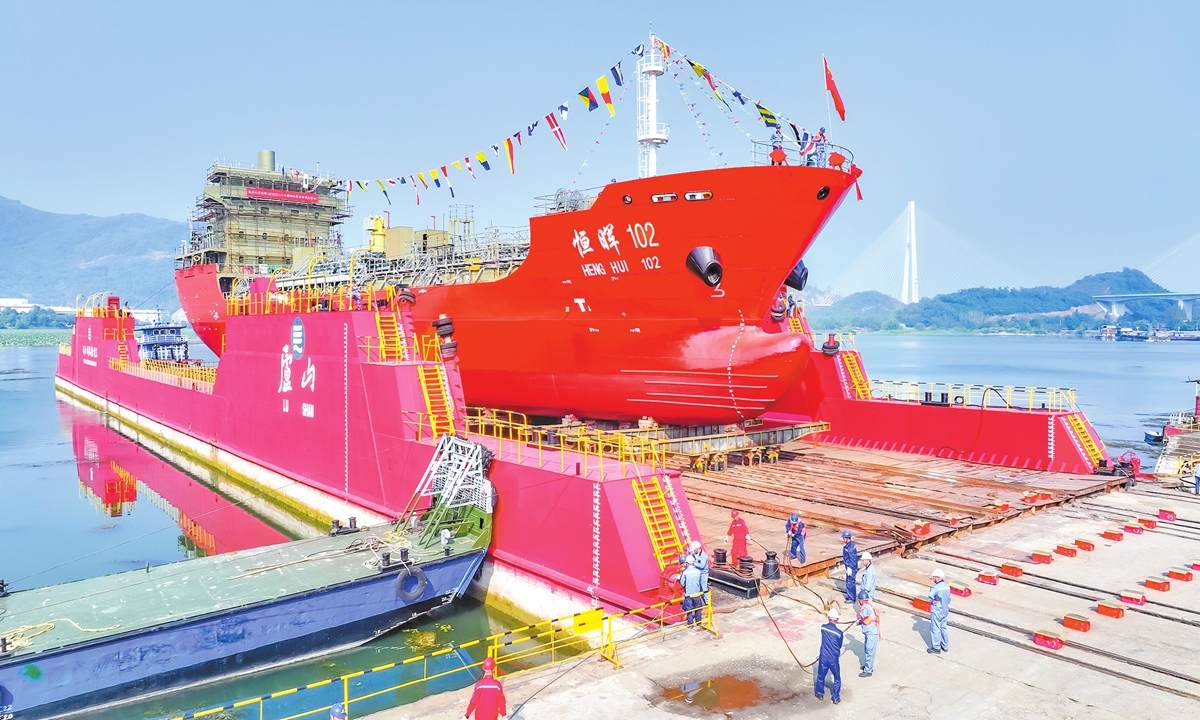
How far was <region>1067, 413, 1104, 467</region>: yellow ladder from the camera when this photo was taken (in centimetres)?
1912

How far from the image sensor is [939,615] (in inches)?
361

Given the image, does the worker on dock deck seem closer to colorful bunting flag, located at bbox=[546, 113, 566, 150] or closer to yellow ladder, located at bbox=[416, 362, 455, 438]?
yellow ladder, located at bbox=[416, 362, 455, 438]

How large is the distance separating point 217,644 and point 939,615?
9.90 metres

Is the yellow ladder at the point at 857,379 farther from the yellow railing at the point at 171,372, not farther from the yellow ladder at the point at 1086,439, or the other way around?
the yellow railing at the point at 171,372

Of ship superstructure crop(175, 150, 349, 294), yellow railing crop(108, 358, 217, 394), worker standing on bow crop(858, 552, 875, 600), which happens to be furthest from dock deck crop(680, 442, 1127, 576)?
ship superstructure crop(175, 150, 349, 294)

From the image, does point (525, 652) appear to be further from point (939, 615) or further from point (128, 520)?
point (128, 520)

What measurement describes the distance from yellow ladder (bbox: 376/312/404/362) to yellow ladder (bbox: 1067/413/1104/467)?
53.6 feet

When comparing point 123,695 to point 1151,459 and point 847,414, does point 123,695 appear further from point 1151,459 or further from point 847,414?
point 1151,459

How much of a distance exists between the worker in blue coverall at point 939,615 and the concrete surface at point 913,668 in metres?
0.14

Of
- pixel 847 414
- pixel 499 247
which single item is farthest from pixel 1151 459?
pixel 499 247

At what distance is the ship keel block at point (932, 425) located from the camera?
19.2m

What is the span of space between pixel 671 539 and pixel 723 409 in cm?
752

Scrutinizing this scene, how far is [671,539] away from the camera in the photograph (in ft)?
39.1

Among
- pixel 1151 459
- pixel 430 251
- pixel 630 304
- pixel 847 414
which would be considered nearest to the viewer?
pixel 630 304
